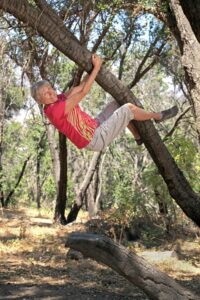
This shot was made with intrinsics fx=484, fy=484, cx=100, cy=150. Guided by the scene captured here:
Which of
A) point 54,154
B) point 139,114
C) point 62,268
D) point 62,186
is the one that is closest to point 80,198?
point 62,186

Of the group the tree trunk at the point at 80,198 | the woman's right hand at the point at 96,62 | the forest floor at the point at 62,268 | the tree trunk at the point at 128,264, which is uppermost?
the woman's right hand at the point at 96,62

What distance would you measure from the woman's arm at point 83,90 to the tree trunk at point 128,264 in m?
1.14

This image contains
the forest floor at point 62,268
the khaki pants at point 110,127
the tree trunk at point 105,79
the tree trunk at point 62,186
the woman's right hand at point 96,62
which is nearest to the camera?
the tree trunk at point 105,79

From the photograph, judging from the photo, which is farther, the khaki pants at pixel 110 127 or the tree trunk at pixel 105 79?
the khaki pants at pixel 110 127

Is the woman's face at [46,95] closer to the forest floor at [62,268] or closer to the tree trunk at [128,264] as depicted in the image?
the tree trunk at [128,264]

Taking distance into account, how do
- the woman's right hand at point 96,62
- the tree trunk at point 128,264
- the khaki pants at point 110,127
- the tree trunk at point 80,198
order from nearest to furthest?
the tree trunk at point 128,264, the woman's right hand at point 96,62, the khaki pants at point 110,127, the tree trunk at point 80,198

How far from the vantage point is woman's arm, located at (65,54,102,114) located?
432cm

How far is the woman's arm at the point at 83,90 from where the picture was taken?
4.32 metres

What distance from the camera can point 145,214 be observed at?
399 inches

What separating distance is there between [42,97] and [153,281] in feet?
6.20

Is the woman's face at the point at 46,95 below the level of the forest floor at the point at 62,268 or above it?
above

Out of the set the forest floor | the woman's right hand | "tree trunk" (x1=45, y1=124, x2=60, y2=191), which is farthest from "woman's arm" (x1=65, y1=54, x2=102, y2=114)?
"tree trunk" (x1=45, y1=124, x2=60, y2=191)

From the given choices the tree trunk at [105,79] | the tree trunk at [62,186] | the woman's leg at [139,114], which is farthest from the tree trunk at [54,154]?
the woman's leg at [139,114]

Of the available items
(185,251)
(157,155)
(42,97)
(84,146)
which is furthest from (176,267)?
(42,97)
